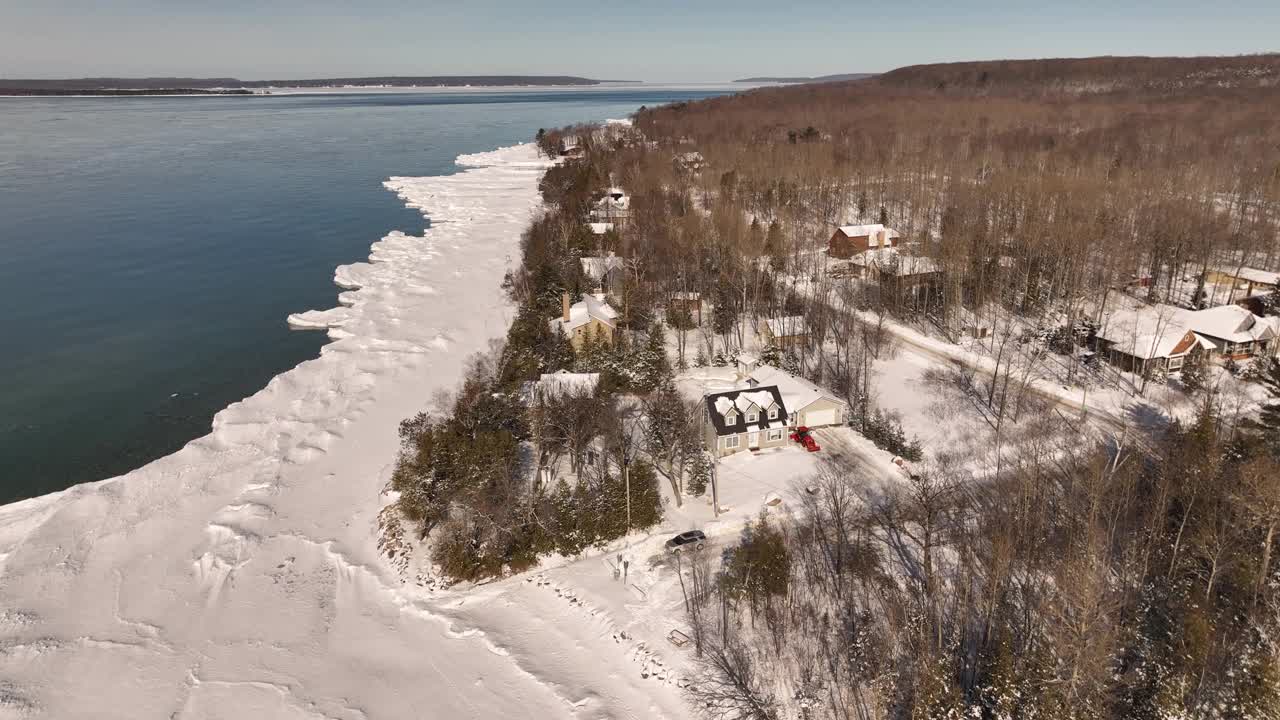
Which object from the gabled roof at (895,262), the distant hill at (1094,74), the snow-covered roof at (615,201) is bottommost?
the gabled roof at (895,262)

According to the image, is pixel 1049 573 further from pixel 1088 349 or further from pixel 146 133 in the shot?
pixel 146 133

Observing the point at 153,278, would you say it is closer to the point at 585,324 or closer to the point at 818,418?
the point at 585,324

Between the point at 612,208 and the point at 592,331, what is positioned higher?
the point at 612,208

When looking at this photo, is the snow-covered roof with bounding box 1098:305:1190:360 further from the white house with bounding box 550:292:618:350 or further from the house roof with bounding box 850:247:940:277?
the white house with bounding box 550:292:618:350

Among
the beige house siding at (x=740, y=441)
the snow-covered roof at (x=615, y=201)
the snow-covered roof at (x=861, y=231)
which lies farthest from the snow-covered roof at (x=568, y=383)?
the snow-covered roof at (x=615, y=201)

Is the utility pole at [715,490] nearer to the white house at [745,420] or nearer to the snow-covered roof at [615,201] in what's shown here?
the white house at [745,420]

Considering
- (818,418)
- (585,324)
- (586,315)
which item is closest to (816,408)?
(818,418)

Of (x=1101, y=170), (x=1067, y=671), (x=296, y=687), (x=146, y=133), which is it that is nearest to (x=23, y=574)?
(x=296, y=687)
